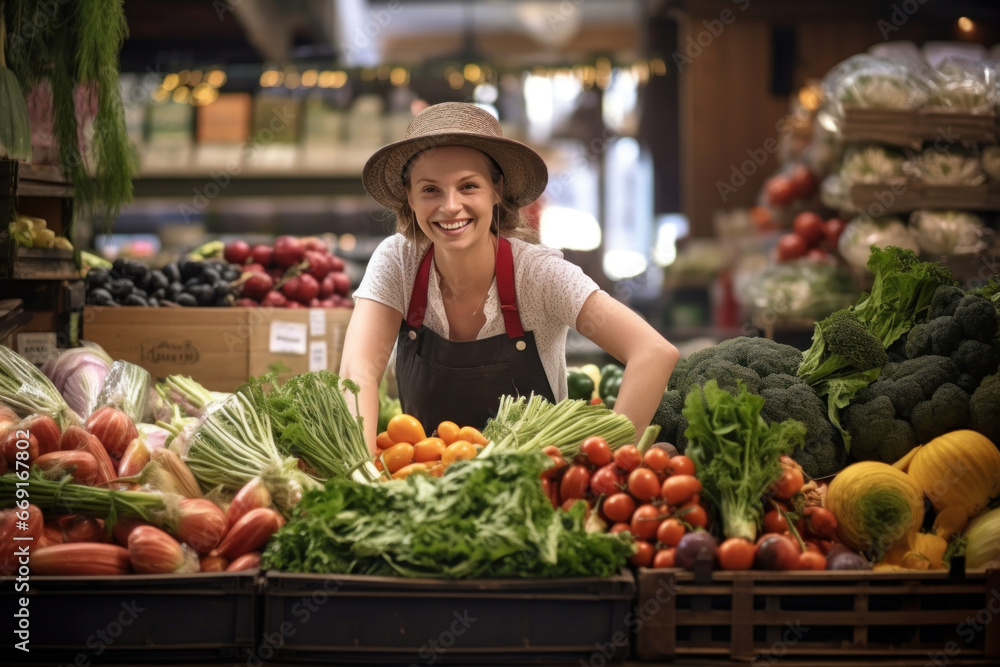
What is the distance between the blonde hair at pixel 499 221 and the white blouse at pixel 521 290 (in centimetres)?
4

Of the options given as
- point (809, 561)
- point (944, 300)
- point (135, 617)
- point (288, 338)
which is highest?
point (944, 300)

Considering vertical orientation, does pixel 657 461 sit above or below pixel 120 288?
below

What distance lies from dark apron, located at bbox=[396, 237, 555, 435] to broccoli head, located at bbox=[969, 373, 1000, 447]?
4.03 ft

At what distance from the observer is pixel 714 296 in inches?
311

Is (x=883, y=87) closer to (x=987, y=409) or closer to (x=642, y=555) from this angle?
(x=987, y=409)

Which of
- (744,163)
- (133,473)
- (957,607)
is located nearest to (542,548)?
(957,607)

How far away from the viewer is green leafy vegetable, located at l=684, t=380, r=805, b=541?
186 cm

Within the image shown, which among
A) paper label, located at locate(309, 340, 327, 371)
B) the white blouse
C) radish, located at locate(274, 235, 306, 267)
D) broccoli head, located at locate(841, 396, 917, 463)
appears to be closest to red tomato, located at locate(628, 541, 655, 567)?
broccoli head, located at locate(841, 396, 917, 463)

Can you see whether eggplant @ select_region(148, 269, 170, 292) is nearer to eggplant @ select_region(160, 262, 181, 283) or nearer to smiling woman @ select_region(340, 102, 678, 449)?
eggplant @ select_region(160, 262, 181, 283)

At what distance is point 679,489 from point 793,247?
12.1ft

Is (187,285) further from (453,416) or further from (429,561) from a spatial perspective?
(429,561)

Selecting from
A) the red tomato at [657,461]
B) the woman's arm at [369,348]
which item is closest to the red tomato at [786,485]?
the red tomato at [657,461]

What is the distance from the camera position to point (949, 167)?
4395 mm

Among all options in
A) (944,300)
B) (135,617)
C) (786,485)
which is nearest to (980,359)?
(944,300)
